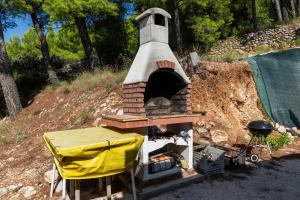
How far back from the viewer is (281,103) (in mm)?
8148

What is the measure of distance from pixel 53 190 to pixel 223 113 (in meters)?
5.49

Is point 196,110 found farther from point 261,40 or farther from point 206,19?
point 261,40

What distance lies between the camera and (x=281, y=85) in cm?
816

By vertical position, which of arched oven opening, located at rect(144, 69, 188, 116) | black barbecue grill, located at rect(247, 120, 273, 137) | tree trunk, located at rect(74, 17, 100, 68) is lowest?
black barbecue grill, located at rect(247, 120, 273, 137)

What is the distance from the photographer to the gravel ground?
166 inches

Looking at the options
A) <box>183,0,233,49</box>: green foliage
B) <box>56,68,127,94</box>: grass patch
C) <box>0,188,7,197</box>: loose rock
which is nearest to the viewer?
<box>0,188,7,197</box>: loose rock

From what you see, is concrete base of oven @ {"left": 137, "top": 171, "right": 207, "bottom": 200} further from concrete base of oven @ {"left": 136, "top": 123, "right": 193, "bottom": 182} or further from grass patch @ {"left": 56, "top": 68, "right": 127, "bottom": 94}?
grass patch @ {"left": 56, "top": 68, "right": 127, "bottom": 94}

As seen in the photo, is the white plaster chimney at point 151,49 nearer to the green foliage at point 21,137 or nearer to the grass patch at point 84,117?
the grass patch at point 84,117

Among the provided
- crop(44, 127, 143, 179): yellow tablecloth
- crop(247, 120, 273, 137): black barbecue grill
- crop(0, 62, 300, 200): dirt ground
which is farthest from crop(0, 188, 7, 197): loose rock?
crop(247, 120, 273, 137): black barbecue grill

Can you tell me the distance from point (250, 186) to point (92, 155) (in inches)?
120

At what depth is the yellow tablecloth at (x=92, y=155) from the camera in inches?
128

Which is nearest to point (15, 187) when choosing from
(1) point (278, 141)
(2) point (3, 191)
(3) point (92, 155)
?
(2) point (3, 191)

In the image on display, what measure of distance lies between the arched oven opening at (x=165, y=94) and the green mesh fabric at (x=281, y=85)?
418 cm

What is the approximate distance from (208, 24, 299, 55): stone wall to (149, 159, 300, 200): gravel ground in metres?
9.20
